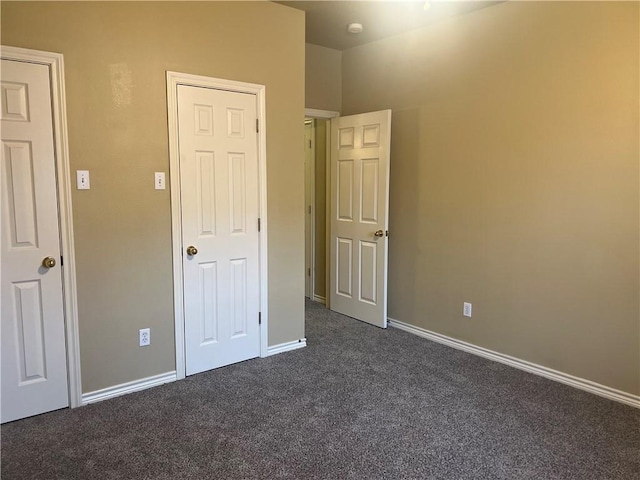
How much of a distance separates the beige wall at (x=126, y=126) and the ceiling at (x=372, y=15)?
1.37ft

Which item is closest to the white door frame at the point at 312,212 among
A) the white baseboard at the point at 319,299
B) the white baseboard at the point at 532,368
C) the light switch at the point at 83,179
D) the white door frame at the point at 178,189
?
the white baseboard at the point at 319,299

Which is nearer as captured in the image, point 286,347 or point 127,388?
point 127,388

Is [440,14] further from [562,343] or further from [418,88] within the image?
[562,343]

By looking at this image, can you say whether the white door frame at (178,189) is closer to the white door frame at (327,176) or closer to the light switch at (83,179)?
the light switch at (83,179)

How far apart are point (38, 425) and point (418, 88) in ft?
12.1

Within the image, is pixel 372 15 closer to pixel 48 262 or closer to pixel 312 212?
pixel 312 212

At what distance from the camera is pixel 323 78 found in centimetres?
442

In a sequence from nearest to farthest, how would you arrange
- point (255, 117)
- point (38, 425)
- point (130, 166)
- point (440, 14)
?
point (38, 425)
point (130, 166)
point (255, 117)
point (440, 14)

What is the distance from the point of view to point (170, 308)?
295 centimetres

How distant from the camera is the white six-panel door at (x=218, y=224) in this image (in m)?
2.94

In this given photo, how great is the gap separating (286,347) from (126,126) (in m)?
2.04

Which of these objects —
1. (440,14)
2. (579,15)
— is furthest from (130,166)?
(579,15)

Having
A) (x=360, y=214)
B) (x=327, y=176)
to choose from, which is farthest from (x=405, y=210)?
(x=327, y=176)

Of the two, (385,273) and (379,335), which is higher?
(385,273)
